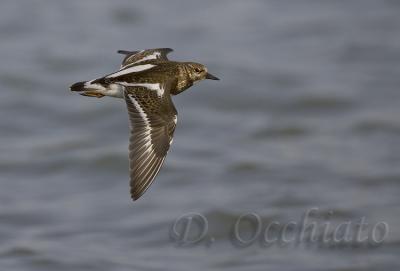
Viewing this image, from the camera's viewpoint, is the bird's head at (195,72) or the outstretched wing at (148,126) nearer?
the outstretched wing at (148,126)

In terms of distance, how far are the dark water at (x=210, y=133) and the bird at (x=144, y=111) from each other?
2382mm

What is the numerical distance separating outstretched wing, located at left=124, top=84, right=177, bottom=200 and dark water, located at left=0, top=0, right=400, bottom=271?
2408 mm

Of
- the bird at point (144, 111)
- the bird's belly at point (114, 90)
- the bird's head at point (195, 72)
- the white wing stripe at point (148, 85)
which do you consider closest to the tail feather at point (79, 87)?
the bird at point (144, 111)

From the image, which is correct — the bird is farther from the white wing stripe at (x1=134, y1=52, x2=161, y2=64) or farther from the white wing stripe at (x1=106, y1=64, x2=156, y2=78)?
the white wing stripe at (x1=134, y1=52, x2=161, y2=64)

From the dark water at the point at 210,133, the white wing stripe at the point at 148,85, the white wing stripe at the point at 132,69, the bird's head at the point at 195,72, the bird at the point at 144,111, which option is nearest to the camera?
the bird at the point at 144,111

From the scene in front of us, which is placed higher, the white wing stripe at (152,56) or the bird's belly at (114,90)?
the white wing stripe at (152,56)

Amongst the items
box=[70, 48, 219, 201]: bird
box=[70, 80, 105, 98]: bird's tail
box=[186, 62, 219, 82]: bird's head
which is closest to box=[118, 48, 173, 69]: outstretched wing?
box=[186, 62, 219, 82]: bird's head

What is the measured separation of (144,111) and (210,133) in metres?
4.80

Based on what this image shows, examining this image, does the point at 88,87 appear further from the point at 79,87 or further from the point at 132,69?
the point at 132,69

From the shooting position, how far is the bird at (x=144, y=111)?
6.44m

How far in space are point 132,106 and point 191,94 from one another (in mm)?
5573

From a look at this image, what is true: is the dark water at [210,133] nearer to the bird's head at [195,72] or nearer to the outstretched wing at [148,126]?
the bird's head at [195,72]

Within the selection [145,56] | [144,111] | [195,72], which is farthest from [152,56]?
[144,111]

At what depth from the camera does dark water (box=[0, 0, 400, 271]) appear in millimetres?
9188
